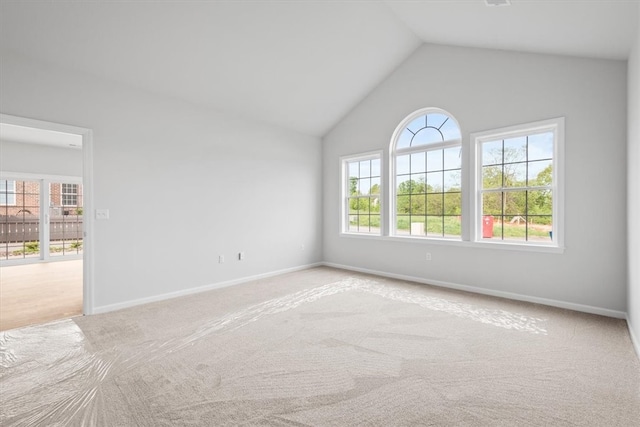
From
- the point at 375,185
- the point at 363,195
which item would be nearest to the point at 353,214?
the point at 363,195

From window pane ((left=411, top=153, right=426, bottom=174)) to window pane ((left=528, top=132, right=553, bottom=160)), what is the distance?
58.5 inches

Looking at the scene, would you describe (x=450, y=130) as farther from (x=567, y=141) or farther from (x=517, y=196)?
(x=567, y=141)

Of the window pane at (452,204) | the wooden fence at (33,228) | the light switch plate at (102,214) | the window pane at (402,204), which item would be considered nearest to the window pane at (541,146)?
the window pane at (452,204)

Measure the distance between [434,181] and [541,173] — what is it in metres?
1.43

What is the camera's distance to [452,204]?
4836 millimetres

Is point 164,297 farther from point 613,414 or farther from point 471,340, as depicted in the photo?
point 613,414

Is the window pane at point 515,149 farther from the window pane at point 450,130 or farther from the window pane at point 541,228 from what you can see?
the window pane at point 541,228

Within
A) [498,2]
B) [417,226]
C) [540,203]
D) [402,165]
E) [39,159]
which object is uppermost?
[498,2]

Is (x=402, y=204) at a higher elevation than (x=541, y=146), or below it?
below

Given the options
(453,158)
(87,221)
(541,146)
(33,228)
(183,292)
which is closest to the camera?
(87,221)

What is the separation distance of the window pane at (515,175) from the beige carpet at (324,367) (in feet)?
5.26

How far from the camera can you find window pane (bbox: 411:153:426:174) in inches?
205

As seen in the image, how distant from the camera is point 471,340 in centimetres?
289

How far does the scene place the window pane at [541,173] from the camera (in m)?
3.98
